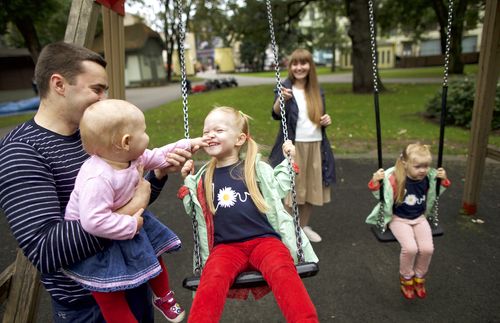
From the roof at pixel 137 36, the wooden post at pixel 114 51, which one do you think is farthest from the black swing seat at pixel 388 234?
the roof at pixel 137 36

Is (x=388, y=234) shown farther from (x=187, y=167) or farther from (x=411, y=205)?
(x=187, y=167)

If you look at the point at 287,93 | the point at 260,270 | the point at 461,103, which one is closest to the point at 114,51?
the point at 287,93

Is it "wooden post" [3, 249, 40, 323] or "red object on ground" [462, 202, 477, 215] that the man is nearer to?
"wooden post" [3, 249, 40, 323]

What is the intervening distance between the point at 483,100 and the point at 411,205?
2007 millimetres

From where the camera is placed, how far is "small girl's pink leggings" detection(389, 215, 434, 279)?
9.37 ft

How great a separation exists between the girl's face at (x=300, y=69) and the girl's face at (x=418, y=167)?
1.27 m

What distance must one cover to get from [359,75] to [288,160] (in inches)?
605

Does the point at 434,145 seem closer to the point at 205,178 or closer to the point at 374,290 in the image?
the point at 374,290

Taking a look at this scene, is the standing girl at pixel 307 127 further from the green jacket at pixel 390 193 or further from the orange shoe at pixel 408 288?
the orange shoe at pixel 408 288

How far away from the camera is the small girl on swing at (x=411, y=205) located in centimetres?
287

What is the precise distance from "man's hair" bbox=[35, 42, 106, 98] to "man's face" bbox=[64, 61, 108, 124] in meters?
0.02

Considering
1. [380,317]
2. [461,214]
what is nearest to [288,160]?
[380,317]

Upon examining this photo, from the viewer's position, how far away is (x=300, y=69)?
3.53m

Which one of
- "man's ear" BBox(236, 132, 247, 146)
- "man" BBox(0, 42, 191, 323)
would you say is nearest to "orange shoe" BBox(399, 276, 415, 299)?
"man's ear" BBox(236, 132, 247, 146)
